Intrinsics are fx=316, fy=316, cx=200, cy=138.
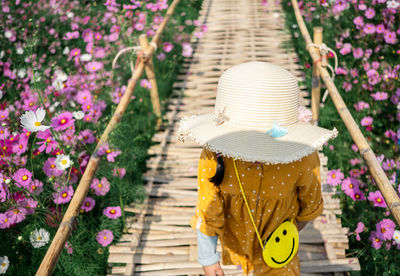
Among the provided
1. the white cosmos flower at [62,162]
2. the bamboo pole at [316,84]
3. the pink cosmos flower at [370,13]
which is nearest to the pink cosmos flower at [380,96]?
the bamboo pole at [316,84]

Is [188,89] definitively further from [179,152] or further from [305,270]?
[305,270]

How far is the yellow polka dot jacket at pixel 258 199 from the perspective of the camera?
136 cm

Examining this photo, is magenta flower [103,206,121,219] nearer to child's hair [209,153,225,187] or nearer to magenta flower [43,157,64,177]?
magenta flower [43,157,64,177]

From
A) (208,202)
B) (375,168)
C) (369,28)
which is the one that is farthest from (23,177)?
(369,28)

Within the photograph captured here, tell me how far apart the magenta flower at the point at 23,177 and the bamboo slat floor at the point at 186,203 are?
0.83 meters

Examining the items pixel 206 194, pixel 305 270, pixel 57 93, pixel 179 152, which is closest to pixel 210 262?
pixel 206 194

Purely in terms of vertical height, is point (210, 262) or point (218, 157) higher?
point (218, 157)

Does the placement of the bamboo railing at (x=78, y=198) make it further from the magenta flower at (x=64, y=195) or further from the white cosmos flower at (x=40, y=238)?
the white cosmos flower at (x=40, y=238)

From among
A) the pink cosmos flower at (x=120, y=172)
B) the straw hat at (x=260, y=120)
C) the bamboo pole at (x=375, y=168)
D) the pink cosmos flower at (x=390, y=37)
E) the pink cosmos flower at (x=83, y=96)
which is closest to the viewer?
the straw hat at (x=260, y=120)

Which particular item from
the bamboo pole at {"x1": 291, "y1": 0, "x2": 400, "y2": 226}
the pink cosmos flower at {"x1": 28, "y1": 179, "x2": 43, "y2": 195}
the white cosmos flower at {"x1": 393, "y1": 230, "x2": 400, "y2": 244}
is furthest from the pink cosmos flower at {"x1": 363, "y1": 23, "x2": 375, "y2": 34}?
the pink cosmos flower at {"x1": 28, "y1": 179, "x2": 43, "y2": 195}

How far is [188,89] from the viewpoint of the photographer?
4.30 meters

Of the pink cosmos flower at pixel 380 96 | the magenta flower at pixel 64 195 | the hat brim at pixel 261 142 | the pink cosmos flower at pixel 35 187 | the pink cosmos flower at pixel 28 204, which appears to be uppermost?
the hat brim at pixel 261 142

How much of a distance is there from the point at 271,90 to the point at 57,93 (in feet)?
8.41

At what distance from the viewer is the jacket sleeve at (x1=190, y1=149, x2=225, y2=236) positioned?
Result: 54.9 inches
